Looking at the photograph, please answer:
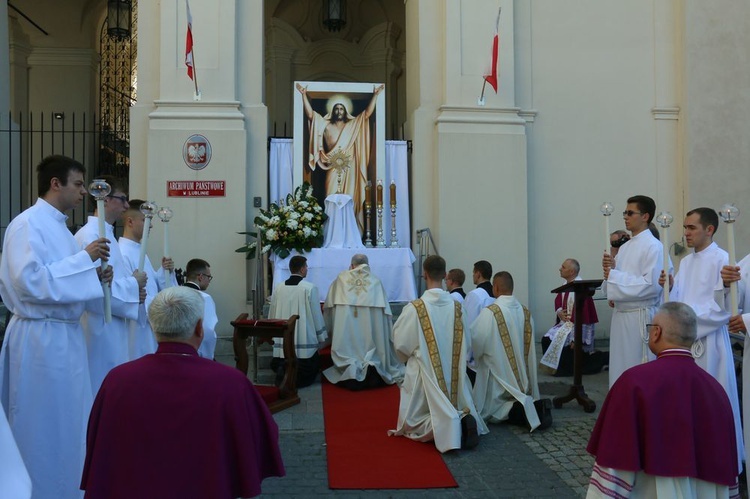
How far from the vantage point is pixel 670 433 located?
3393 millimetres

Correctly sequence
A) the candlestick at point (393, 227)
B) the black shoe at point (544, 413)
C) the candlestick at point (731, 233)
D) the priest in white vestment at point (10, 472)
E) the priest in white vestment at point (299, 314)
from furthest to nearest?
1. the candlestick at point (393, 227)
2. the priest in white vestment at point (299, 314)
3. the black shoe at point (544, 413)
4. the candlestick at point (731, 233)
5. the priest in white vestment at point (10, 472)

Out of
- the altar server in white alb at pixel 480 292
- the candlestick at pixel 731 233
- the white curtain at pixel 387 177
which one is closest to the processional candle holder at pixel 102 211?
the candlestick at pixel 731 233

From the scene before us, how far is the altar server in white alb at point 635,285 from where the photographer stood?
688 cm

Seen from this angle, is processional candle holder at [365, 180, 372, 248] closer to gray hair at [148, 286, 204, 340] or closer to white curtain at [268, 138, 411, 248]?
white curtain at [268, 138, 411, 248]

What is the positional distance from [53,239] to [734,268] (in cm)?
428

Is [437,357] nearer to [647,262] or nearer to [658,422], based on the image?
[647,262]

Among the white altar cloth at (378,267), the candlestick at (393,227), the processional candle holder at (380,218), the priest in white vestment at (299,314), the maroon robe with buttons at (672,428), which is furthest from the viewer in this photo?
the candlestick at (393,227)

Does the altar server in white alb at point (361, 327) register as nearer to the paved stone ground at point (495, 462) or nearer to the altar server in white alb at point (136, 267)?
the paved stone ground at point (495, 462)

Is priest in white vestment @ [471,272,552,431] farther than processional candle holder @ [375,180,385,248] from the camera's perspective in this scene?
No

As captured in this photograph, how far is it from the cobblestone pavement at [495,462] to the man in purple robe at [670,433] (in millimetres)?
1948

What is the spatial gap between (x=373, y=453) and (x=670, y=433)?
10.9 feet

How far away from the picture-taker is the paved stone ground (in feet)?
17.6

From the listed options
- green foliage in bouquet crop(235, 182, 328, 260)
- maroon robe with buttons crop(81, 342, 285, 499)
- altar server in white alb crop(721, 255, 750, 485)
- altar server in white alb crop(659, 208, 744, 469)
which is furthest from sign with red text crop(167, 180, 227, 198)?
maroon robe with buttons crop(81, 342, 285, 499)

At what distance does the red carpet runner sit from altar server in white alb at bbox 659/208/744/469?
83.3 inches
